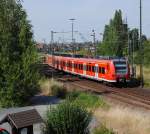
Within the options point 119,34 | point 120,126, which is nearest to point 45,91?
point 120,126

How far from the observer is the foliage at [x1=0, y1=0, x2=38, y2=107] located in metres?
30.1

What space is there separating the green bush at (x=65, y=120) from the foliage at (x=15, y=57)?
47.2 feet

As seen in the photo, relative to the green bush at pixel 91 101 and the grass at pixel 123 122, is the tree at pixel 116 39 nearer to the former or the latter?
the green bush at pixel 91 101

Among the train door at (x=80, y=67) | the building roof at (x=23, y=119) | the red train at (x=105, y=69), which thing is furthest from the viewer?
the train door at (x=80, y=67)

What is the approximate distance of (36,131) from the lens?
20.3m

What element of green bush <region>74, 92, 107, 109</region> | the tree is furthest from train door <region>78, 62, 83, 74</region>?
the tree

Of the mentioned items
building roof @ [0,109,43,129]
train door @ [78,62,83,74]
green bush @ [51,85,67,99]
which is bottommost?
green bush @ [51,85,67,99]

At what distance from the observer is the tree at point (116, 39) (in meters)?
90.1

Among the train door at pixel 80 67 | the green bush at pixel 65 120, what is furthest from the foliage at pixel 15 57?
the train door at pixel 80 67

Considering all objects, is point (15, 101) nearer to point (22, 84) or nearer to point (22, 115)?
point (22, 84)

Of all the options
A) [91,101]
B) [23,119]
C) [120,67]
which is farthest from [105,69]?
[23,119]

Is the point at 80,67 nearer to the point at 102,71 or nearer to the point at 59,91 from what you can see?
the point at 102,71

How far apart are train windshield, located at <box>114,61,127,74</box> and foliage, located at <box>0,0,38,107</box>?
15.1 m

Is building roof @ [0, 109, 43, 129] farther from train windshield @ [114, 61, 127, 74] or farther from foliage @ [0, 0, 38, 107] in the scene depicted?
train windshield @ [114, 61, 127, 74]
